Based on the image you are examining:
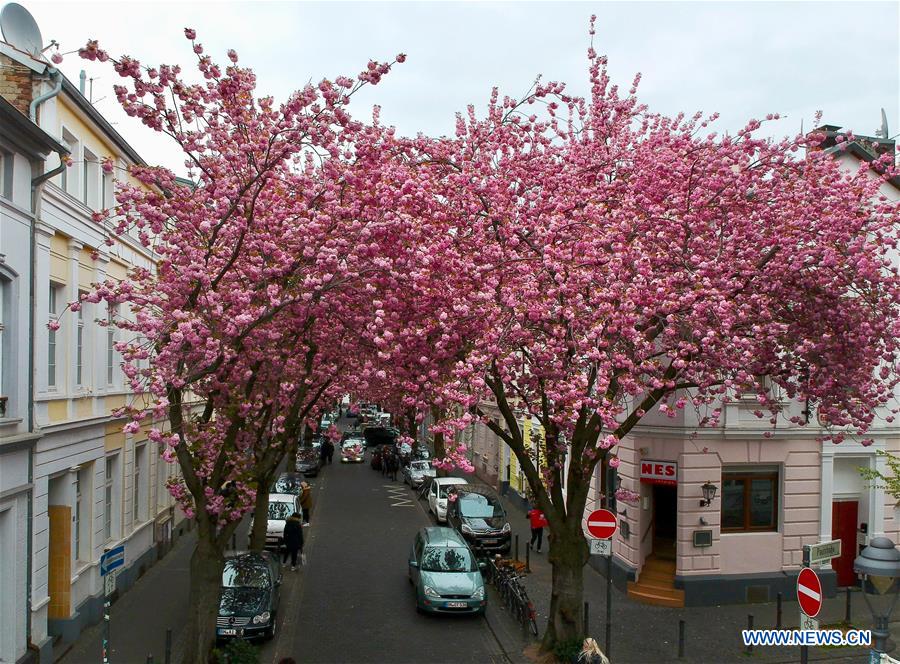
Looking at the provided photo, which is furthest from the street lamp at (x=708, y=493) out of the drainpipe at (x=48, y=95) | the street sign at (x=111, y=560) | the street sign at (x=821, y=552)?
the drainpipe at (x=48, y=95)

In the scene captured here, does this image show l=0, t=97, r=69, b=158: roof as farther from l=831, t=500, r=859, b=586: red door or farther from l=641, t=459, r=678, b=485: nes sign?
l=831, t=500, r=859, b=586: red door

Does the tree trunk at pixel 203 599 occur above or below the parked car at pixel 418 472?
above

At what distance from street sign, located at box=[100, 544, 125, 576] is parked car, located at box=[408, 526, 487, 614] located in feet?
24.9

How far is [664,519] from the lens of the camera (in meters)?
20.3

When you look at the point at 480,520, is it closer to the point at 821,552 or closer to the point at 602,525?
the point at 602,525

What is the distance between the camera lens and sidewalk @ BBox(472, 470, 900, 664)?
14.2 metres

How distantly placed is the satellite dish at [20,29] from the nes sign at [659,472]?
52.7ft

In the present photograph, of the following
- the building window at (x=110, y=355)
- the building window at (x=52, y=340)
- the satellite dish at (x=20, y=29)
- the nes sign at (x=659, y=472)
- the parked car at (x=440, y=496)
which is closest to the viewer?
the satellite dish at (x=20, y=29)

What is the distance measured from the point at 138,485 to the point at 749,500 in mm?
16920

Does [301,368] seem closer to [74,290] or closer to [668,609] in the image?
[74,290]

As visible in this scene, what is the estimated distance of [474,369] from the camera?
1093 cm

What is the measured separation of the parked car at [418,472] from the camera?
37250 mm

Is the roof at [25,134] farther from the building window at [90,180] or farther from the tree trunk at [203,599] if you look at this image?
the tree trunk at [203,599]

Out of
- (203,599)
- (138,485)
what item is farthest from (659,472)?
Result: (138,485)
